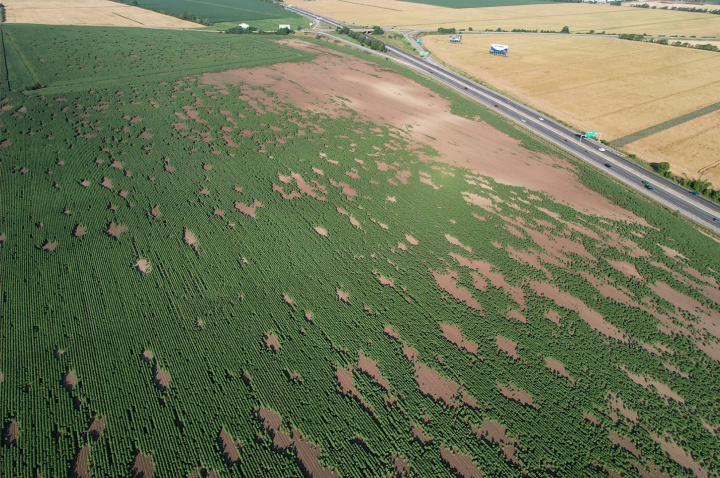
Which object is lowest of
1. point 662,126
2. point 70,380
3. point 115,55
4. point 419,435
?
point 419,435

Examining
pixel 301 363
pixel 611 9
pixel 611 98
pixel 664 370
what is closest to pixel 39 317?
pixel 301 363

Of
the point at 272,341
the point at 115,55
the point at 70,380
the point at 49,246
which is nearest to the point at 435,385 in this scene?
the point at 272,341

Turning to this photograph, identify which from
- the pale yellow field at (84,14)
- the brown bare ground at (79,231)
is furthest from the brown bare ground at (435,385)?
the pale yellow field at (84,14)

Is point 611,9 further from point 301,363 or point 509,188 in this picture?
point 301,363

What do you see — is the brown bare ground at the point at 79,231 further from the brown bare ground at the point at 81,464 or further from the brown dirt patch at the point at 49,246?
the brown bare ground at the point at 81,464

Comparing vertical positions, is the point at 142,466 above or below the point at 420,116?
below

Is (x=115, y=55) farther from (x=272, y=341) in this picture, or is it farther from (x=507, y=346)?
(x=507, y=346)

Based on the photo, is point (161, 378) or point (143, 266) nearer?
point (161, 378)

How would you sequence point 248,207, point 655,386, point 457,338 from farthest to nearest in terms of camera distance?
1. point 248,207
2. point 457,338
3. point 655,386
